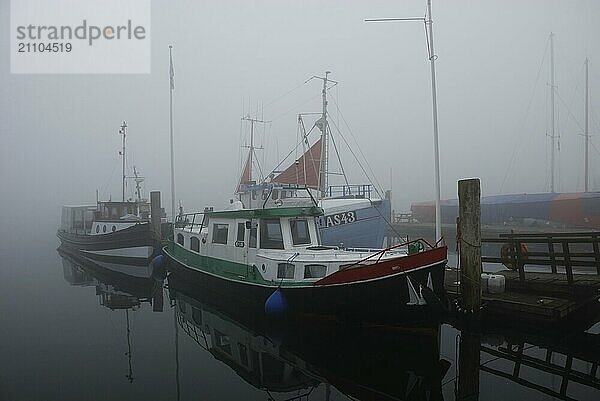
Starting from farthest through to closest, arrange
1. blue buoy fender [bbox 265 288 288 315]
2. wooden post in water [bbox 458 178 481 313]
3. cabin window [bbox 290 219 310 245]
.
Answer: cabin window [bbox 290 219 310 245]
blue buoy fender [bbox 265 288 288 315]
wooden post in water [bbox 458 178 481 313]

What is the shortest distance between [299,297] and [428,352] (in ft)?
11.4

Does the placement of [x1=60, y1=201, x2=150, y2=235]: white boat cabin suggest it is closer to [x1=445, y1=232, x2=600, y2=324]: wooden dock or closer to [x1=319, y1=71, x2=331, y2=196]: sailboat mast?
[x1=319, y1=71, x2=331, y2=196]: sailboat mast

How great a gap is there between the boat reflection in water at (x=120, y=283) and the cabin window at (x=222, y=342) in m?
2.24

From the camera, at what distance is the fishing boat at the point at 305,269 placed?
1002cm

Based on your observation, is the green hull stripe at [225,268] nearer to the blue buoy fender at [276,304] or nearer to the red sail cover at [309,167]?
the blue buoy fender at [276,304]

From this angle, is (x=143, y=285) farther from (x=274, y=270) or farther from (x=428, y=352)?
(x=428, y=352)

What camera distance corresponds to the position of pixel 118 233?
2584cm

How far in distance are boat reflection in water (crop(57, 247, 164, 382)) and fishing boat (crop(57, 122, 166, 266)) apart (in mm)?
670

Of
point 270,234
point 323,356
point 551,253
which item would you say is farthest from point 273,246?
point 551,253

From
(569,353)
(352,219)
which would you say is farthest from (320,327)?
(352,219)

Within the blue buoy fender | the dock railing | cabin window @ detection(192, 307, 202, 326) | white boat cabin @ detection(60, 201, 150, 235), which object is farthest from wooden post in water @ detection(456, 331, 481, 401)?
white boat cabin @ detection(60, 201, 150, 235)

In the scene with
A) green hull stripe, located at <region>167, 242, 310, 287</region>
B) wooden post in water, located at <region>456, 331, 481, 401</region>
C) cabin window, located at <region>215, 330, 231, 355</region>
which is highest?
green hull stripe, located at <region>167, 242, 310, 287</region>

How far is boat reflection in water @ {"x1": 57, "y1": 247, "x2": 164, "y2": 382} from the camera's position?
54.2 feet

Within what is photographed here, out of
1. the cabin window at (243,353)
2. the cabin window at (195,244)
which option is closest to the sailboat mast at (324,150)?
the cabin window at (195,244)
